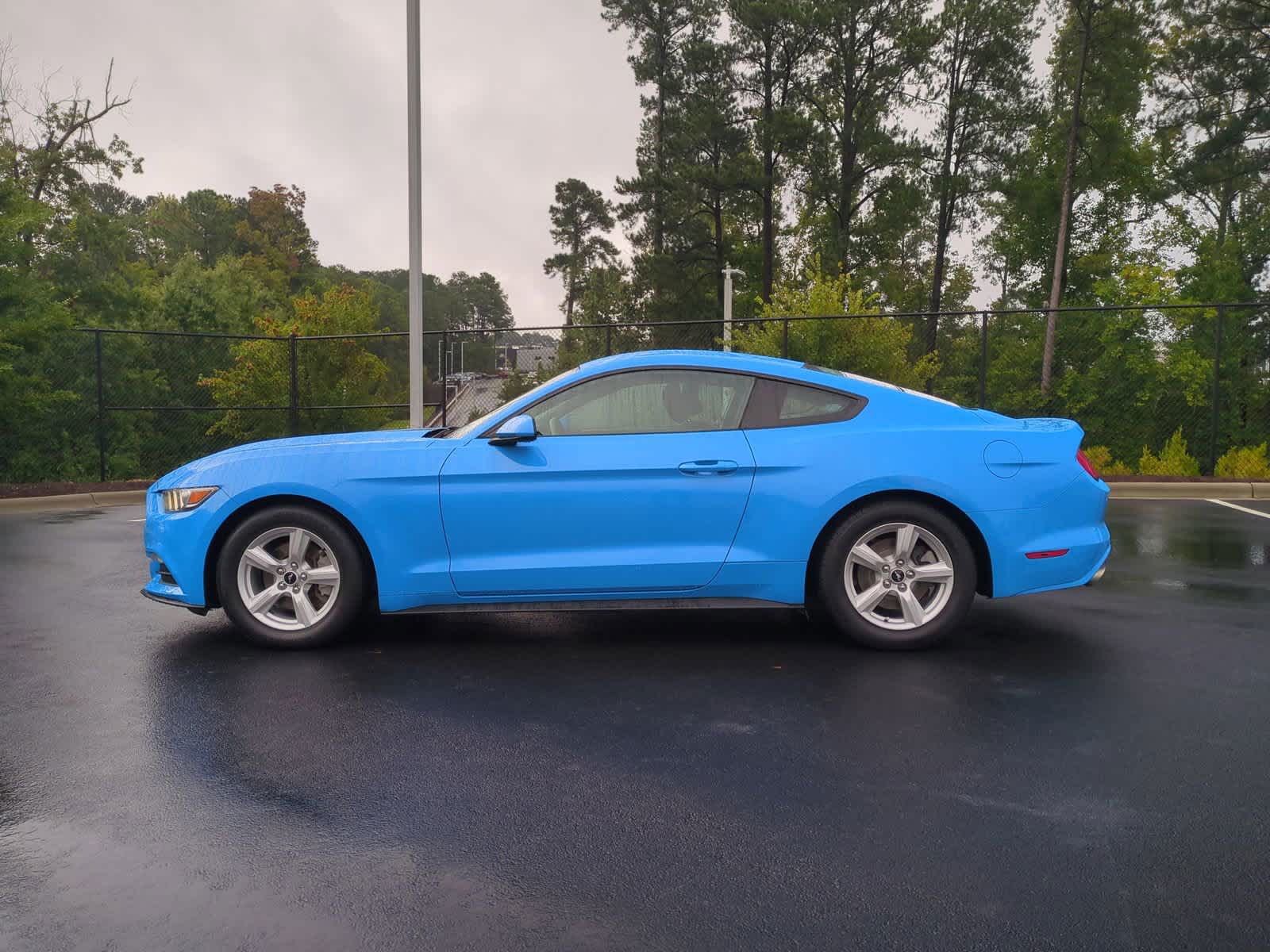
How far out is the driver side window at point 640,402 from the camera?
5.79 meters

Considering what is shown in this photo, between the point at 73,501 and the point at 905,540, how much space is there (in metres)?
12.4

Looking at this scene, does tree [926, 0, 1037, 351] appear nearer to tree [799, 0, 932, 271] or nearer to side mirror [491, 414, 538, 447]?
tree [799, 0, 932, 271]

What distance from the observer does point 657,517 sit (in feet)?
18.4

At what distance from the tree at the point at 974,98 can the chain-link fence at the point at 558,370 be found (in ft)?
19.8

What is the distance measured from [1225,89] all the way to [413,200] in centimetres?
3037

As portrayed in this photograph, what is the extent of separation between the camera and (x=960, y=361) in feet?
112

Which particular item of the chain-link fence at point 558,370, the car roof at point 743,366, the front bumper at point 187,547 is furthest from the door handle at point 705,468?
the chain-link fence at point 558,370

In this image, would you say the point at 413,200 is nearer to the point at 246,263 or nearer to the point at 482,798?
the point at 482,798

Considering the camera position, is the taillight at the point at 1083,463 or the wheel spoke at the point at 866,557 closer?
the wheel spoke at the point at 866,557

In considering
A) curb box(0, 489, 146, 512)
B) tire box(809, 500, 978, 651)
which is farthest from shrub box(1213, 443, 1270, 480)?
curb box(0, 489, 146, 512)

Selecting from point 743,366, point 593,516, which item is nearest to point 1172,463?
point 743,366

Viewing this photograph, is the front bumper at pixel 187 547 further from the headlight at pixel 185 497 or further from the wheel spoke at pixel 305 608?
the wheel spoke at pixel 305 608

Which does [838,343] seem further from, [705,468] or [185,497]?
[185,497]

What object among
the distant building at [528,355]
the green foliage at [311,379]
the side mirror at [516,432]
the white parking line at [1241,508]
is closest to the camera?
the side mirror at [516,432]
